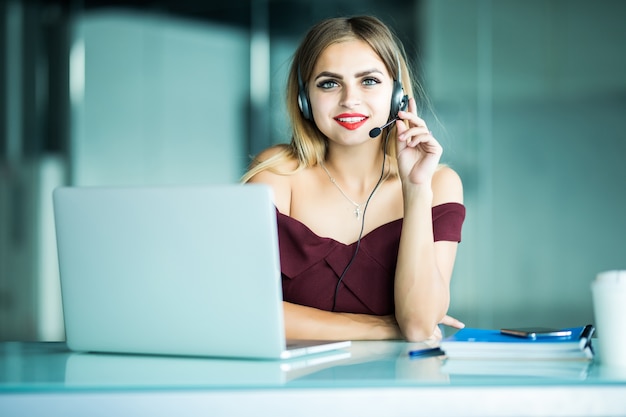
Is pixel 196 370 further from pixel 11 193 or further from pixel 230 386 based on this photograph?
pixel 11 193

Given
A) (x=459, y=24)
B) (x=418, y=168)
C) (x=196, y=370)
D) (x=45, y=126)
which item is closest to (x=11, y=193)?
(x=45, y=126)

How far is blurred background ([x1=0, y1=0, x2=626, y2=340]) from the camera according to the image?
176 inches

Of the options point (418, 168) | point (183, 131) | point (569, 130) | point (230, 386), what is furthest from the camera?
point (183, 131)

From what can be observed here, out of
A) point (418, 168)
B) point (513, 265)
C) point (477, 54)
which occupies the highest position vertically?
point (477, 54)

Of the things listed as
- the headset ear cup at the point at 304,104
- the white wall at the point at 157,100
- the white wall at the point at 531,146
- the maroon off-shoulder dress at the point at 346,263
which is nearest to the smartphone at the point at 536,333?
the maroon off-shoulder dress at the point at 346,263

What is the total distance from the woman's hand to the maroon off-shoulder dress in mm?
207

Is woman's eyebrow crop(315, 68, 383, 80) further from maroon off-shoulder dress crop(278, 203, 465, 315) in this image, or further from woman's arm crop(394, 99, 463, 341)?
maroon off-shoulder dress crop(278, 203, 465, 315)

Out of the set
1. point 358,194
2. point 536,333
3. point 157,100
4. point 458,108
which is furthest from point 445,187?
point 157,100

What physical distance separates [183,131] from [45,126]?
0.87 m

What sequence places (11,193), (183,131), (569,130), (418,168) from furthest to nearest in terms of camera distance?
1. (11,193)
2. (183,131)
3. (569,130)
4. (418,168)

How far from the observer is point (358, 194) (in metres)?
2.16

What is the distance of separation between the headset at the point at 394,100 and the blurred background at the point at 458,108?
235 cm

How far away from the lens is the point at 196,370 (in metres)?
1.23

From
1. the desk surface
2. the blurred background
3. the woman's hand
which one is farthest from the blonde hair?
the blurred background
